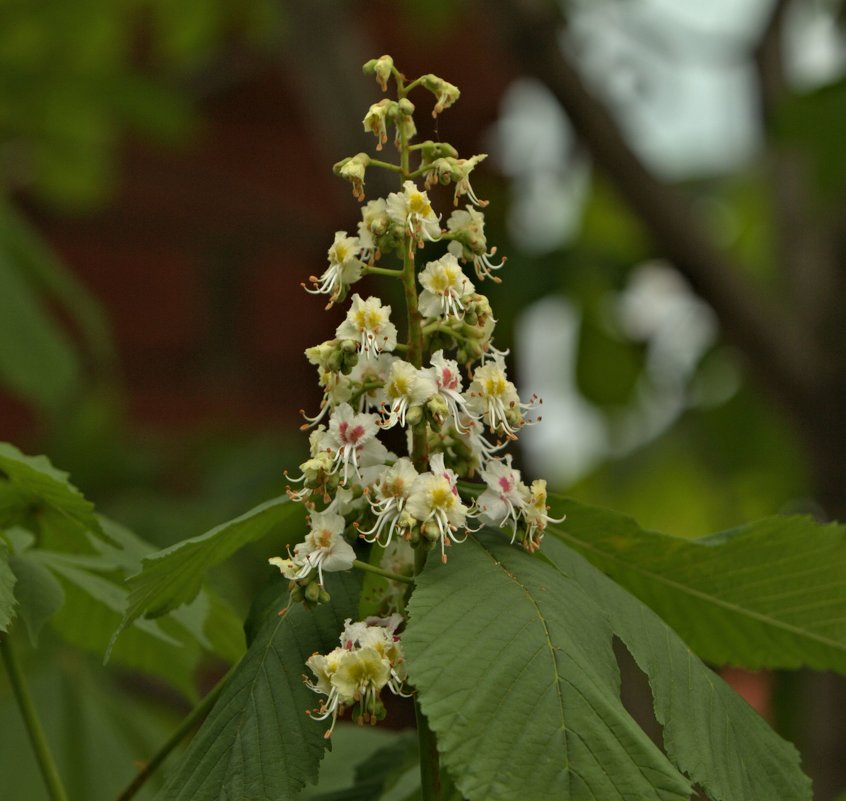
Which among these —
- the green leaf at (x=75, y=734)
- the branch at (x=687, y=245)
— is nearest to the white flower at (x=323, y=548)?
the green leaf at (x=75, y=734)

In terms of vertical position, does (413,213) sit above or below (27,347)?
below

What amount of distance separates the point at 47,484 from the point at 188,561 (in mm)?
111

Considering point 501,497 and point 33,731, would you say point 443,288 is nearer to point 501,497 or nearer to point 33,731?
point 501,497

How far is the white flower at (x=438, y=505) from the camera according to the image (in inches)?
24.4

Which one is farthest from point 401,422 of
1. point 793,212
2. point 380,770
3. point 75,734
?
point 793,212

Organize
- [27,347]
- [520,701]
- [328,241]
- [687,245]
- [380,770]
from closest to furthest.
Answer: [520,701] → [380,770] → [27,347] → [687,245] → [328,241]

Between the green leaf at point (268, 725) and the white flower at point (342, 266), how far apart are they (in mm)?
163

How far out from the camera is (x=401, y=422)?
2.08ft

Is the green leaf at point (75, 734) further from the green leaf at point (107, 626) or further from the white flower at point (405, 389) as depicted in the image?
the white flower at point (405, 389)

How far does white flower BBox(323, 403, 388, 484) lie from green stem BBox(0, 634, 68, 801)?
0.24 metres

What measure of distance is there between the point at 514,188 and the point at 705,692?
1.91 meters

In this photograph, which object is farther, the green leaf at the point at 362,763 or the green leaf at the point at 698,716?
the green leaf at the point at 362,763

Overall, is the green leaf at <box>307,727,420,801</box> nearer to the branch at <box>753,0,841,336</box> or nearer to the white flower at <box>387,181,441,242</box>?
the white flower at <box>387,181,441,242</box>

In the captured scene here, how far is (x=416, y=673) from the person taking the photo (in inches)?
22.0
